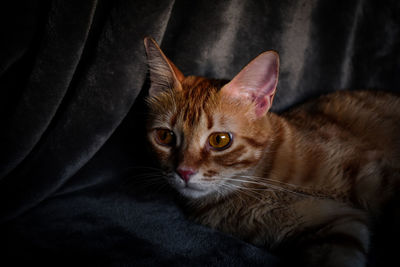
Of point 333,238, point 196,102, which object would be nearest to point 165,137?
point 196,102

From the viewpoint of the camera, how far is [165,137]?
1.08 metres

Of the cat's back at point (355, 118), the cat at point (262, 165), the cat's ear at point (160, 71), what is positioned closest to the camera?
the cat at point (262, 165)

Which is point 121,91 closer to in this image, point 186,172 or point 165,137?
point 165,137

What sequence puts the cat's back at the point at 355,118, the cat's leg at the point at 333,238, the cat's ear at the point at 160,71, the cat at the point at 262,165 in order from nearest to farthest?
the cat's leg at the point at 333,238 → the cat at the point at 262,165 → the cat's ear at the point at 160,71 → the cat's back at the point at 355,118

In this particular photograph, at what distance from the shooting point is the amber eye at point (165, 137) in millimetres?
1062

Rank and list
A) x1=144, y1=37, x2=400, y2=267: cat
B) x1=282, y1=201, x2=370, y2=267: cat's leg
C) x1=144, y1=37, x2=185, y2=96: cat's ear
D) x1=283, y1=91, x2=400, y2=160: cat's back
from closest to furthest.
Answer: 1. x1=282, y1=201, x2=370, y2=267: cat's leg
2. x1=144, y1=37, x2=400, y2=267: cat
3. x1=144, y1=37, x2=185, y2=96: cat's ear
4. x1=283, y1=91, x2=400, y2=160: cat's back

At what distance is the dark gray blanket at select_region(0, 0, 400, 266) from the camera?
0.98 meters

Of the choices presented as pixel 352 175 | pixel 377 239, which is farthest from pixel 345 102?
pixel 377 239

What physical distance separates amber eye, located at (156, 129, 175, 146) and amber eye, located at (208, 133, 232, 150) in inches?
6.2

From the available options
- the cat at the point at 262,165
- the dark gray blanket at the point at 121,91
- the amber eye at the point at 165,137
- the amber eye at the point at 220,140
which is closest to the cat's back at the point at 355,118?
the cat at the point at 262,165

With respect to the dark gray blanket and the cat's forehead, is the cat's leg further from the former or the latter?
the cat's forehead

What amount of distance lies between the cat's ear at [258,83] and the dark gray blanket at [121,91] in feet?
1.49

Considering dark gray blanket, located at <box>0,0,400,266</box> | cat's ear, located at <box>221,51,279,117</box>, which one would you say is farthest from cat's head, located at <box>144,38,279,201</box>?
dark gray blanket, located at <box>0,0,400,266</box>

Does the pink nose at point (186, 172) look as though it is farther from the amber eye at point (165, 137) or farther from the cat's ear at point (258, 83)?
the cat's ear at point (258, 83)
